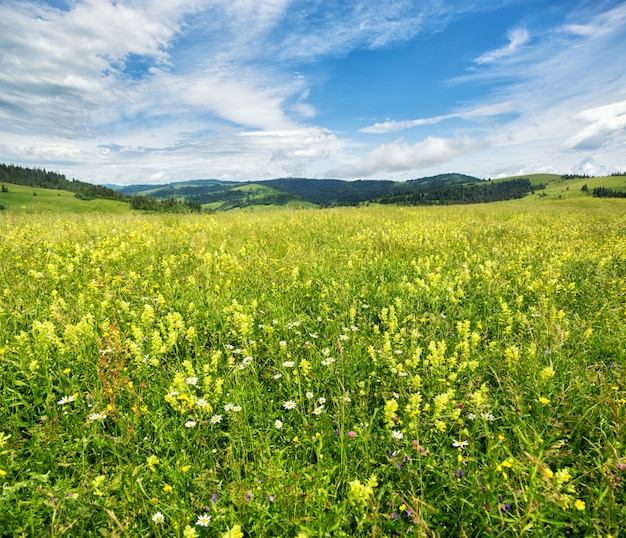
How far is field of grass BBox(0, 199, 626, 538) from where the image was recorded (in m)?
2.07

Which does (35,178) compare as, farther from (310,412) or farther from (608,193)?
Answer: (608,193)

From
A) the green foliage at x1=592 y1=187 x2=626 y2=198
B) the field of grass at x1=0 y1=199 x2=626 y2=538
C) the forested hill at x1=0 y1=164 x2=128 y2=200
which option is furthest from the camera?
the forested hill at x1=0 y1=164 x2=128 y2=200

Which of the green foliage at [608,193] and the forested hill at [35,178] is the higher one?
the forested hill at [35,178]

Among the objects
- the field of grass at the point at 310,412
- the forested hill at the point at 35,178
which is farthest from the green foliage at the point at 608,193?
the forested hill at the point at 35,178

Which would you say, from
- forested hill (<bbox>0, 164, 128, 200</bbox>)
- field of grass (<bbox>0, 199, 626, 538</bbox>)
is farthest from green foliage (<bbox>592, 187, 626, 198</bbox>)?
forested hill (<bbox>0, 164, 128, 200</bbox>)

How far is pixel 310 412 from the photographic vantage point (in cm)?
294

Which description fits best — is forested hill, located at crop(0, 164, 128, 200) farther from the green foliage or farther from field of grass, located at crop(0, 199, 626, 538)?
the green foliage

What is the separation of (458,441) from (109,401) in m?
3.15

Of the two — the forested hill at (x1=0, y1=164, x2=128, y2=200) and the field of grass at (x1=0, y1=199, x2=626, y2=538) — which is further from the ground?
the forested hill at (x1=0, y1=164, x2=128, y2=200)

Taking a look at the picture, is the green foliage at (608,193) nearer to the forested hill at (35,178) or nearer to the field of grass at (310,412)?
the field of grass at (310,412)

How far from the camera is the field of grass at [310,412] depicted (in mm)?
2066

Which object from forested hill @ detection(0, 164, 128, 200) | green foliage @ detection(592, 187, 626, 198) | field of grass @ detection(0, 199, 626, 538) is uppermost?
forested hill @ detection(0, 164, 128, 200)

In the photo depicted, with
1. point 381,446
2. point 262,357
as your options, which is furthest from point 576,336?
point 262,357

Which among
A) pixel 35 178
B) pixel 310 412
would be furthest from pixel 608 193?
pixel 35 178
